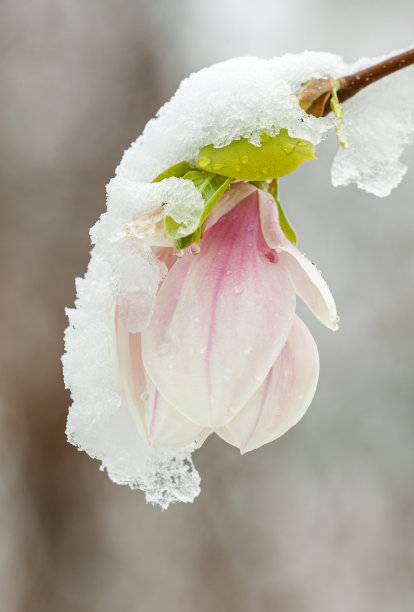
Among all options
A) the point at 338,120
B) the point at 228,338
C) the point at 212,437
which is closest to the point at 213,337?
the point at 228,338

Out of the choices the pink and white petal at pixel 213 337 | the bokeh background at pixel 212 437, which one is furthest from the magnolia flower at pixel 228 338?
the bokeh background at pixel 212 437

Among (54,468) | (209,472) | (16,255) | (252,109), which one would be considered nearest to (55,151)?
(16,255)

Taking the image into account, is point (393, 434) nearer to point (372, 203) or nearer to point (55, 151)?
point (372, 203)

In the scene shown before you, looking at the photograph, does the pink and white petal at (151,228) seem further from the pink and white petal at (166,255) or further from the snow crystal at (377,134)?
the snow crystal at (377,134)

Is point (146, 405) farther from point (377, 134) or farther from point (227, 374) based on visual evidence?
point (377, 134)

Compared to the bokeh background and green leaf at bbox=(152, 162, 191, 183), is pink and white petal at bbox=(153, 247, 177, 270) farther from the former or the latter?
the bokeh background

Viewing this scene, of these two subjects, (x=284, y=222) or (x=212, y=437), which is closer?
(x=284, y=222)

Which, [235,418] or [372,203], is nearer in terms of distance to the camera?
[235,418]
